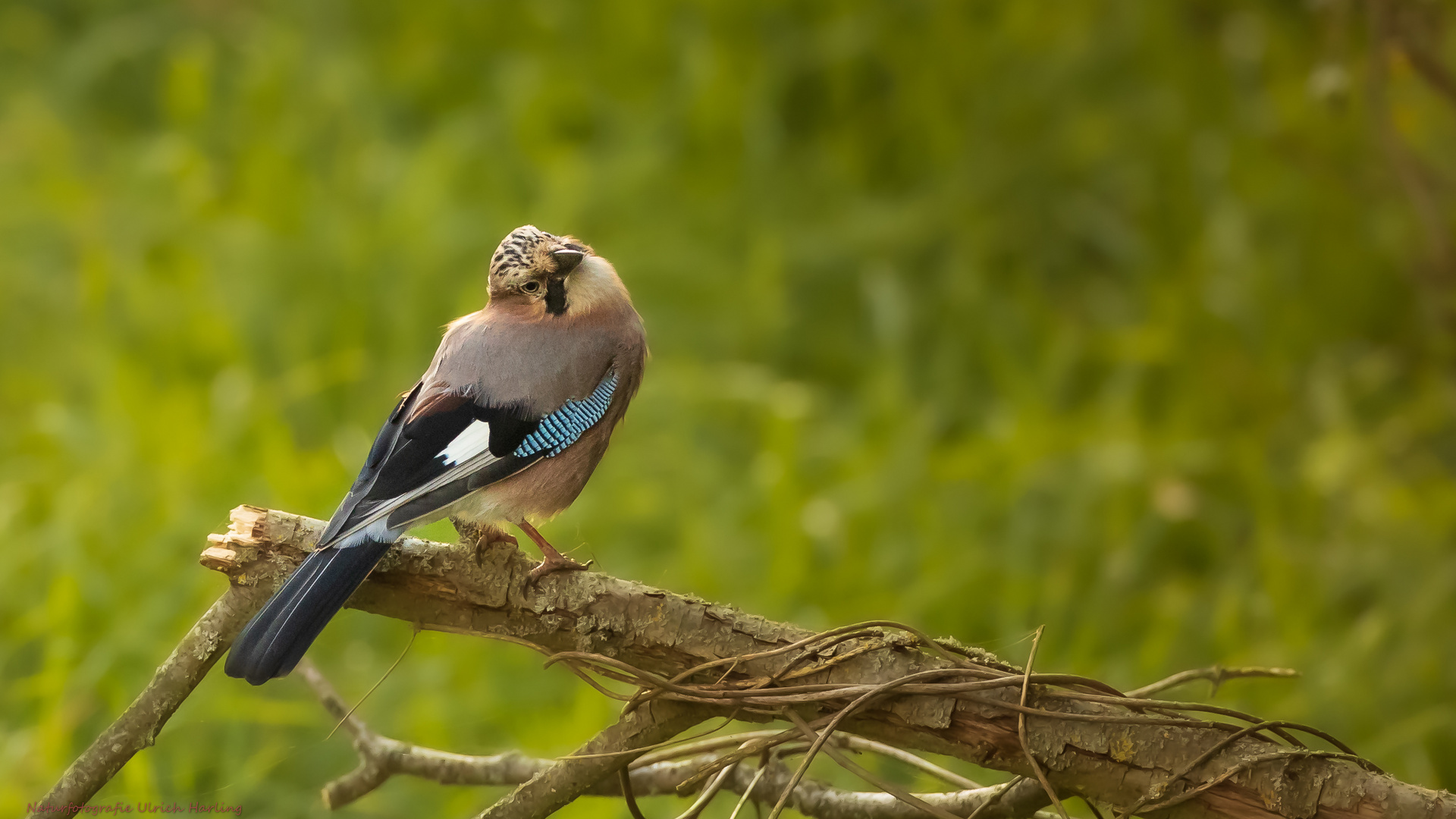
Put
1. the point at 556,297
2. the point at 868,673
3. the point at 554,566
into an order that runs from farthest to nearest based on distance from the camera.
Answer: the point at 556,297
the point at 554,566
the point at 868,673

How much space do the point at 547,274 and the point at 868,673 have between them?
782 millimetres

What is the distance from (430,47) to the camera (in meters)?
6.00

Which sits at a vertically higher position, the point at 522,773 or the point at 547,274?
the point at 547,274

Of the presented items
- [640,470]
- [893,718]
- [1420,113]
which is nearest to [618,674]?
[893,718]

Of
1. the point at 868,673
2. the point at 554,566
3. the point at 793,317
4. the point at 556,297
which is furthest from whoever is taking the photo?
the point at 793,317

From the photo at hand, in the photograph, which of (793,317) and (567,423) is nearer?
(567,423)

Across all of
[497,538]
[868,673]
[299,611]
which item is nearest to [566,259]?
[497,538]

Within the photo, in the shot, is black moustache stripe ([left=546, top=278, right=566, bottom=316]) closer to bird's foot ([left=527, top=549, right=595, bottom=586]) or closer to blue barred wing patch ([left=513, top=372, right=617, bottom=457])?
blue barred wing patch ([left=513, top=372, right=617, bottom=457])

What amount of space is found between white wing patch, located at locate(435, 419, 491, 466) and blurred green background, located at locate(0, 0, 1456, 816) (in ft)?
4.20

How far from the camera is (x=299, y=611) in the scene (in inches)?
68.2

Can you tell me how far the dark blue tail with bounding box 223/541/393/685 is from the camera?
1.71 meters

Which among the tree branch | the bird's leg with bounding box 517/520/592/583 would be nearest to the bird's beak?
the bird's leg with bounding box 517/520/592/583

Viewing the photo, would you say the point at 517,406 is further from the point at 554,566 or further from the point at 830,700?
the point at 830,700

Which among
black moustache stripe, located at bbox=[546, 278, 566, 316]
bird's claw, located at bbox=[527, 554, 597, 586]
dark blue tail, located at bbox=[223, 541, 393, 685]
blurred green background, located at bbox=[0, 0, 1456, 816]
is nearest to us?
dark blue tail, located at bbox=[223, 541, 393, 685]
